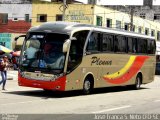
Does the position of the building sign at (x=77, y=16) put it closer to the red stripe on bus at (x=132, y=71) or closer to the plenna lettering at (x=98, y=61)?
the red stripe on bus at (x=132, y=71)

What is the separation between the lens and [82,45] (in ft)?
65.3

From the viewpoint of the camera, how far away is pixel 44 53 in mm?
19172

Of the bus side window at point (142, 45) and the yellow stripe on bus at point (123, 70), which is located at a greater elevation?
the bus side window at point (142, 45)

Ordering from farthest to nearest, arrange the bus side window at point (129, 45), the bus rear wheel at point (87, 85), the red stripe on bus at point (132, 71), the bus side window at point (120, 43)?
the bus side window at point (129, 45), the red stripe on bus at point (132, 71), the bus side window at point (120, 43), the bus rear wheel at point (87, 85)

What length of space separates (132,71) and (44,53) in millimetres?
8187

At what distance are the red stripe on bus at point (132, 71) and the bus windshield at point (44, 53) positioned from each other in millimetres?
5196

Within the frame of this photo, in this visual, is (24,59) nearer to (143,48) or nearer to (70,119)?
(70,119)

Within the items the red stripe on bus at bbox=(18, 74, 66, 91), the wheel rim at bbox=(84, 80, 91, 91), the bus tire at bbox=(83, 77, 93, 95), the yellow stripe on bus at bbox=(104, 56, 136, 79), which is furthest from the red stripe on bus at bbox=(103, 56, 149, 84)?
the red stripe on bus at bbox=(18, 74, 66, 91)

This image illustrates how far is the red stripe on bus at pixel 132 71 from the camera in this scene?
80.1 ft

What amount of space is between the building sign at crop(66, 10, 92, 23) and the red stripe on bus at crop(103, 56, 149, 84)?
32.6m

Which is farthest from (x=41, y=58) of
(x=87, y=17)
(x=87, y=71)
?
(x=87, y=17)

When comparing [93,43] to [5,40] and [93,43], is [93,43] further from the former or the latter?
[5,40]

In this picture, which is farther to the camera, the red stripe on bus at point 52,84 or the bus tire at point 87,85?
the bus tire at point 87,85

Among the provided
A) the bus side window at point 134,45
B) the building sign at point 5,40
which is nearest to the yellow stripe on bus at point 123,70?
the bus side window at point 134,45
